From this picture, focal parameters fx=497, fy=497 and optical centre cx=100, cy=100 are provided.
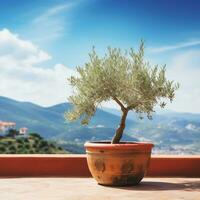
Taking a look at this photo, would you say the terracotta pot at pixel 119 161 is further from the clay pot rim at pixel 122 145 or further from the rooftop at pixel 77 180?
the rooftop at pixel 77 180

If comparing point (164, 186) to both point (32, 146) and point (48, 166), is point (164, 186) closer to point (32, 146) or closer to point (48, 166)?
point (48, 166)

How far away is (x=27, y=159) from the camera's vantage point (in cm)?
959

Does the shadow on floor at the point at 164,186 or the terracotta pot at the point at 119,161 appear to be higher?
the terracotta pot at the point at 119,161

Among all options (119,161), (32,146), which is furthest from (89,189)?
(32,146)

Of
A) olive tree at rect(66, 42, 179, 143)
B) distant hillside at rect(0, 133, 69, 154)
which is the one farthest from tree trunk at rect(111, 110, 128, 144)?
distant hillside at rect(0, 133, 69, 154)

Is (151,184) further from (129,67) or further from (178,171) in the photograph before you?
(129,67)

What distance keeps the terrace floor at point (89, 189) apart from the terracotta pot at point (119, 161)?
0.18 meters

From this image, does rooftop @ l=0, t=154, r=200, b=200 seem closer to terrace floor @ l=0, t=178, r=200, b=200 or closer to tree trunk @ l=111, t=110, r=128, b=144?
terrace floor @ l=0, t=178, r=200, b=200

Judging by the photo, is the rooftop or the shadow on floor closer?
the rooftop

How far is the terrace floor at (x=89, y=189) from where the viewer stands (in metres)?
6.87

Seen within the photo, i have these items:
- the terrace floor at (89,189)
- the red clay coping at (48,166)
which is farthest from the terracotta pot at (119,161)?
the red clay coping at (48,166)

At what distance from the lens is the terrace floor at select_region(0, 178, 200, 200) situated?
687 cm

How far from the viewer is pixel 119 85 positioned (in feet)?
27.1

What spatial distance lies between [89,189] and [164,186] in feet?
4.15
